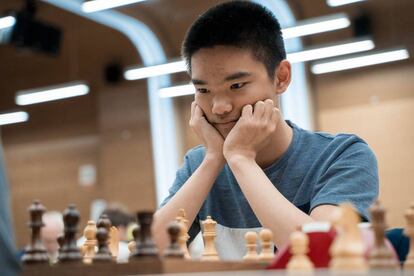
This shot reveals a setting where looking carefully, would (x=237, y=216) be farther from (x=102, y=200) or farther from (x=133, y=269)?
(x=102, y=200)

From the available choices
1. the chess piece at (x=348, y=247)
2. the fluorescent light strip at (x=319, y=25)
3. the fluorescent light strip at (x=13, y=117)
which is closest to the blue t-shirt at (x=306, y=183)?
the chess piece at (x=348, y=247)

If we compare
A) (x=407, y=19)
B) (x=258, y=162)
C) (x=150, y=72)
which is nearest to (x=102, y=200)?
(x=150, y=72)

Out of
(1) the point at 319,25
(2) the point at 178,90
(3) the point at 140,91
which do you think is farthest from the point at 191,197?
(3) the point at 140,91

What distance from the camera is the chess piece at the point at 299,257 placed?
4.04 ft

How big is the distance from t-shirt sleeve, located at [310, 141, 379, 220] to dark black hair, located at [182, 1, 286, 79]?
31 cm

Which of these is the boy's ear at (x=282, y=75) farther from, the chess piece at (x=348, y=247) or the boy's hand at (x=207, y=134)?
the chess piece at (x=348, y=247)

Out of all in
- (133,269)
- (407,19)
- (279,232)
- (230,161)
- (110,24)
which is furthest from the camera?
(110,24)

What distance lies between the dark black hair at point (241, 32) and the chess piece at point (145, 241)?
742mm

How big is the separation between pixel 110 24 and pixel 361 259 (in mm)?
8499

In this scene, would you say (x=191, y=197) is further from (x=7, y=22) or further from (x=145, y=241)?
(x=7, y=22)

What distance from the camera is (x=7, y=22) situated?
313 inches

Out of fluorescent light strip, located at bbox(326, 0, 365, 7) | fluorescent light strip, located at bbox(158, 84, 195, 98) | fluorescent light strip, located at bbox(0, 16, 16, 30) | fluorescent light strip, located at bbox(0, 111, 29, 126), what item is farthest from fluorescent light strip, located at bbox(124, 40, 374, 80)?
fluorescent light strip, located at bbox(0, 111, 29, 126)

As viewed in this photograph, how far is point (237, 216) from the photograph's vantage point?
222 cm

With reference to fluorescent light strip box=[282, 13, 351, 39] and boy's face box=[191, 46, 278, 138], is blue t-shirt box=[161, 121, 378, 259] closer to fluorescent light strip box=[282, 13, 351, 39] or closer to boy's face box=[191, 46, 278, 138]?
boy's face box=[191, 46, 278, 138]
